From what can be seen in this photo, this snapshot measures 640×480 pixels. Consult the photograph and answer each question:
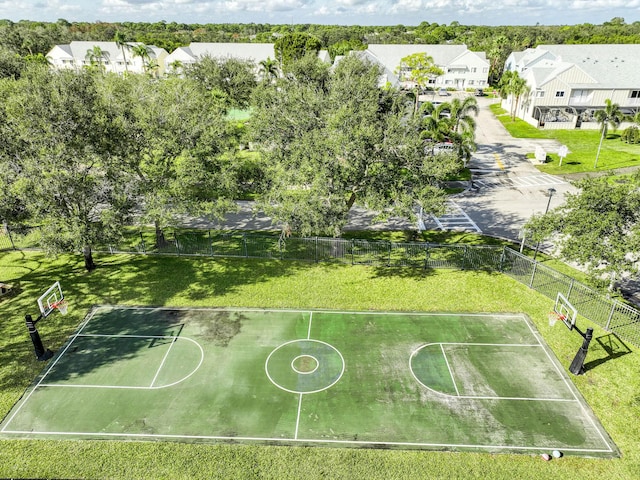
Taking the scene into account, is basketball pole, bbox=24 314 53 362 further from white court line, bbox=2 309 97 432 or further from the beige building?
the beige building

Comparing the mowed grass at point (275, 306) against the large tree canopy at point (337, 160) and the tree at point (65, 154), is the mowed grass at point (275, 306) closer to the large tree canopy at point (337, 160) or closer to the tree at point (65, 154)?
the tree at point (65, 154)

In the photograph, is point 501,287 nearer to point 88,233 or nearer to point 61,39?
point 88,233

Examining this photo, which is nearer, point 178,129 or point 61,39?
point 178,129

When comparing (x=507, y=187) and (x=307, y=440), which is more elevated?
(x=507, y=187)

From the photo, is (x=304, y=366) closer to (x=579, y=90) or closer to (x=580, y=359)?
(x=580, y=359)

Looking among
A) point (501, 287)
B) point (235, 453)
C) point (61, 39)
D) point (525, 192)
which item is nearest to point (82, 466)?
point (235, 453)

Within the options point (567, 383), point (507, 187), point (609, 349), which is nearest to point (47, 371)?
point (567, 383)

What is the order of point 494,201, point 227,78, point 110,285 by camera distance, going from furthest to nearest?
1. point 227,78
2. point 494,201
3. point 110,285
